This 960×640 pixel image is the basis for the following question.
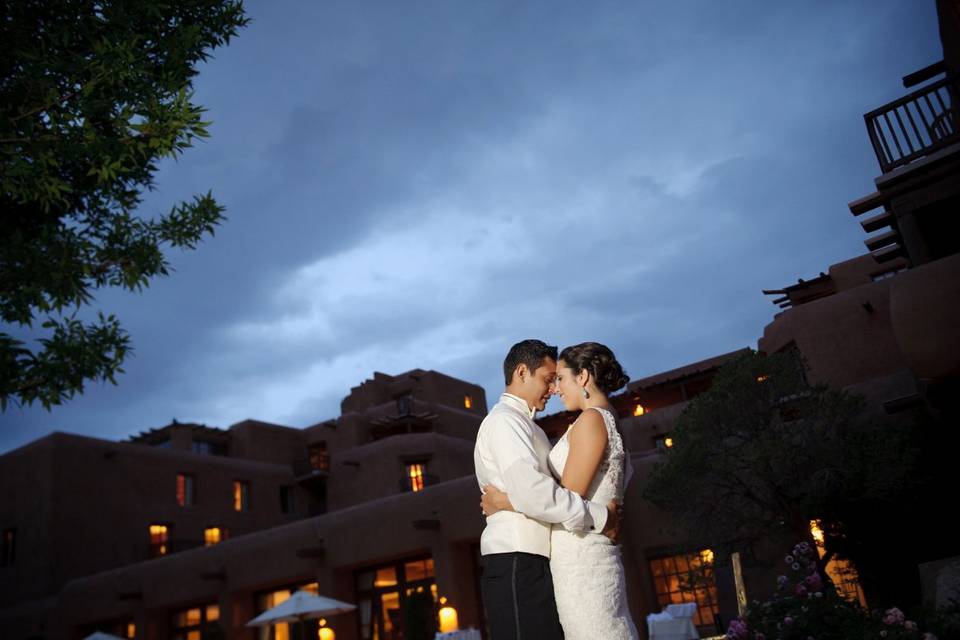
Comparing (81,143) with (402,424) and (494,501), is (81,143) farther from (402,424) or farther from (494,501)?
(402,424)

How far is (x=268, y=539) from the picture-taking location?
2430 centimetres

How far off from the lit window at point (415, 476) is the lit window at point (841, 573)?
1831 centimetres

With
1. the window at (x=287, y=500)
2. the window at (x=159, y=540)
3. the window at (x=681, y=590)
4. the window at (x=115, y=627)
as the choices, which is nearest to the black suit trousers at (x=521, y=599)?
the window at (x=681, y=590)

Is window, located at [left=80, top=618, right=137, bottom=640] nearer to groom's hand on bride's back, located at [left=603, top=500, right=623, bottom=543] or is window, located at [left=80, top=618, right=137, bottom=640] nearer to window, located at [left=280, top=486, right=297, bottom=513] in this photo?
window, located at [left=280, top=486, right=297, bottom=513]

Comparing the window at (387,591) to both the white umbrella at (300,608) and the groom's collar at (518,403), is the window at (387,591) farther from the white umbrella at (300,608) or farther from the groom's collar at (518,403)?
the groom's collar at (518,403)

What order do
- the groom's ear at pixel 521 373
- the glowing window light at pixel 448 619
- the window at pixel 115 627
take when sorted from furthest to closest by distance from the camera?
the window at pixel 115 627 < the glowing window light at pixel 448 619 < the groom's ear at pixel 521 373

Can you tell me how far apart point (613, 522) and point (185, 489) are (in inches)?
1317

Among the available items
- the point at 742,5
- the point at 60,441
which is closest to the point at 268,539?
the point at 60,441

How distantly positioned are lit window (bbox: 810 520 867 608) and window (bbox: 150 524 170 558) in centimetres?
2614

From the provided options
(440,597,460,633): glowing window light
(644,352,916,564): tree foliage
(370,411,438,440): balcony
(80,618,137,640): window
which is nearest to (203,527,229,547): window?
(80,618,137,640): window

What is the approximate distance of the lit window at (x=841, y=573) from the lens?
1406cm

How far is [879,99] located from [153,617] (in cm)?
16965

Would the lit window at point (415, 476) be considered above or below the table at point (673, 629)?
above

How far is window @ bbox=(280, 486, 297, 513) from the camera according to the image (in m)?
36.7
